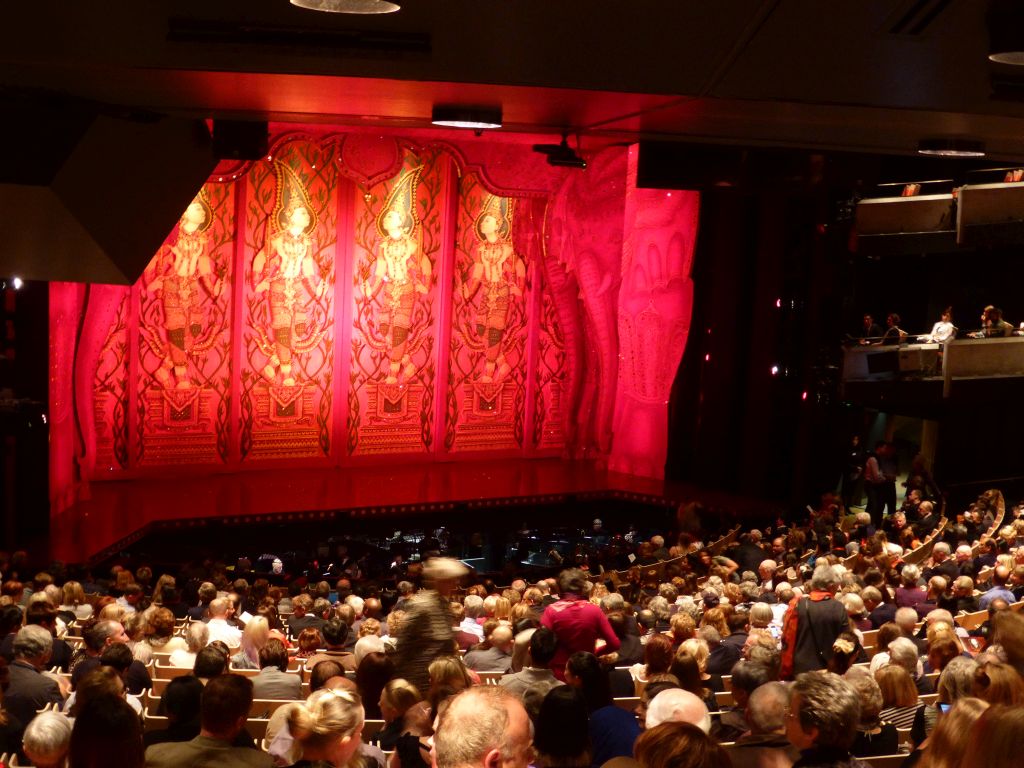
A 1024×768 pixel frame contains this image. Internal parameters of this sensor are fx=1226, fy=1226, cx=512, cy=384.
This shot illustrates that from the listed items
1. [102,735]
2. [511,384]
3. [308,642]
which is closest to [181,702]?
[102,735]

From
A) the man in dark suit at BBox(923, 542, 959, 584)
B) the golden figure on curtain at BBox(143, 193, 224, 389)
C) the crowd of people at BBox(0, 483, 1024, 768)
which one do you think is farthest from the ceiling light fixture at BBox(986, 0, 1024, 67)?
the golden figure on curtain at BBox(143, 193, 224, 389)

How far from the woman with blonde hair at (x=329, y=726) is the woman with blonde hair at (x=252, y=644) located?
2.85m

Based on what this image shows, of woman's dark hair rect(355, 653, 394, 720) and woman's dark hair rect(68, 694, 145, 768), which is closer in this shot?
woman's dark hair rect(68, 694, 145, 768)

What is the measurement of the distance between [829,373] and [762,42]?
11.1 meters

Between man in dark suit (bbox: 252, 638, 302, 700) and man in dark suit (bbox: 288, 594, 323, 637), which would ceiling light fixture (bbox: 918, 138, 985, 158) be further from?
man in dark suit (bbox: 288, 594, 323, 637)

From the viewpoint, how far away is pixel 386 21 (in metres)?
3.28

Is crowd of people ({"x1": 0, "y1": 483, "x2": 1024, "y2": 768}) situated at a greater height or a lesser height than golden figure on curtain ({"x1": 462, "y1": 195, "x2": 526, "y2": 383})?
lesser

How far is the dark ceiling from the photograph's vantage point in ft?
9.86

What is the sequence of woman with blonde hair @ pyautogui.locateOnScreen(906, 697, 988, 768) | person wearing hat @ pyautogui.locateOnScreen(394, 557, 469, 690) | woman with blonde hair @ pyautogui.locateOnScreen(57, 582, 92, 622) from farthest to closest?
woman with blonde hair @ pyautogui.locateOnScreen(57, 582, 92, 622), person wearing hat @ pyautogui.locateOnScreen(394, 557, 469, 690), woman with blonde hair @ pyautogui.locateOnScreen(906, 697, 988, 768)

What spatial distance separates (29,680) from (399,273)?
36.3 feet

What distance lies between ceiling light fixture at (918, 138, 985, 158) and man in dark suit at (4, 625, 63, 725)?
15.0 feet

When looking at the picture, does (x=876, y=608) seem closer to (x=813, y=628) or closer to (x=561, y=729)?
(x=813, y=628)

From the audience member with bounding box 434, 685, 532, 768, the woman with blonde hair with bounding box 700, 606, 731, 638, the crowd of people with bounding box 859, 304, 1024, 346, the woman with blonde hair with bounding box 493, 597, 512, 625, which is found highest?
the crowd of people with bounding box 859, 304, 1024, 346

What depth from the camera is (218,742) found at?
146 inches
